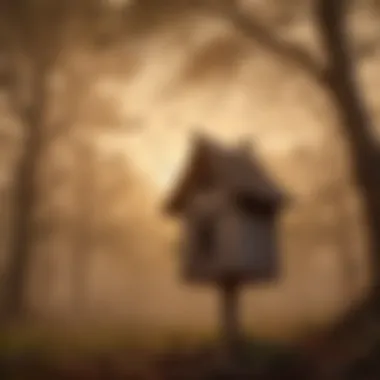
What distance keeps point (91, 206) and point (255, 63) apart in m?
0.43

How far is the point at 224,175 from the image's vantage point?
125cm

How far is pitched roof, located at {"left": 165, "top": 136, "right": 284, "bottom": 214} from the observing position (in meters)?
1.24

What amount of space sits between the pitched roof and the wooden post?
0.17 meters

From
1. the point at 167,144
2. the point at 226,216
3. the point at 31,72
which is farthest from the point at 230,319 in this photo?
the point at 31,72

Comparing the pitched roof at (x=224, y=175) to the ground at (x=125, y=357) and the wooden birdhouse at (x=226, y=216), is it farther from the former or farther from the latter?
the ground at (x=125, y=357)

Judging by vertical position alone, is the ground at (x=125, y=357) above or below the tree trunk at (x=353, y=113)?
below

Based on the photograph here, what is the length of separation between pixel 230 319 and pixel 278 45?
21.7 inches

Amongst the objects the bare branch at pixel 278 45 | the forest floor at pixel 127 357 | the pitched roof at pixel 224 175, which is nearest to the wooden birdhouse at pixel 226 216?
the pitched roof at pixel 224 175

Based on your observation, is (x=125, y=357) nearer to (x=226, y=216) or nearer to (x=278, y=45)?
(x=226, y=216)

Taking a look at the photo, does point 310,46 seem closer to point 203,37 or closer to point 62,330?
point 203,37

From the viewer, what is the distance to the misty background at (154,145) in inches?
51.3

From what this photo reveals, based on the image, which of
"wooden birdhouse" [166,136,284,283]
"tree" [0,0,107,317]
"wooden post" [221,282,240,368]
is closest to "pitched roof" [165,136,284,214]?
"wooden birdhouse" [166,136,284,283]

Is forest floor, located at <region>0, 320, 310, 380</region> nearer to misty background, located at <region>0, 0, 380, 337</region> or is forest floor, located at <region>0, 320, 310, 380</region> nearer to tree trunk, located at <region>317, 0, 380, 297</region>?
misty background, located at <region>0, 0, 380, 337</region>

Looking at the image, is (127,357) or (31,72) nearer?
Result: (127,357)
